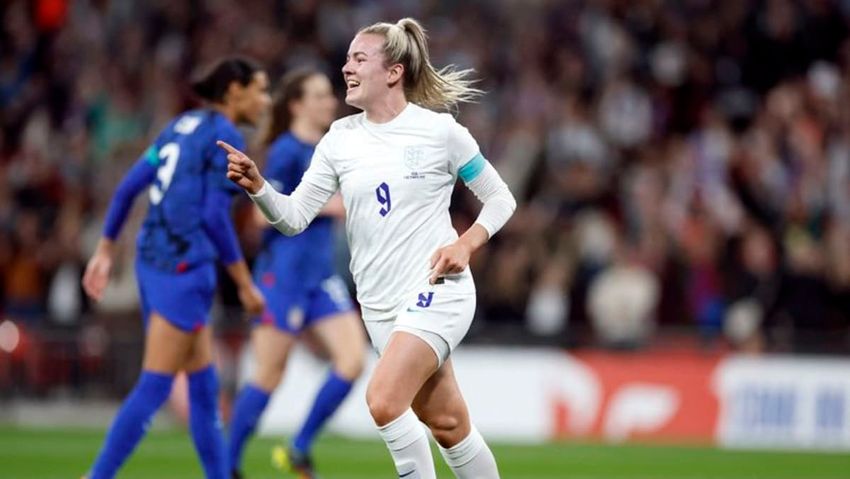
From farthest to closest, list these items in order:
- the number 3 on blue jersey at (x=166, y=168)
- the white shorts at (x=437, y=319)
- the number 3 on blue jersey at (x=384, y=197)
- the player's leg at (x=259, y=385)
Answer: the player's leg at (x=259, y=385) → the number 3 on blue jersey at (x=166, y=168) → the number 3 on blue jersey at (x=384, y=197) → the white shorts at (x=437, y=319)

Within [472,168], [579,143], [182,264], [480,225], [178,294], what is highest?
[579,143]

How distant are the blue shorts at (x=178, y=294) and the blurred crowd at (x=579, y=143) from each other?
8.05m

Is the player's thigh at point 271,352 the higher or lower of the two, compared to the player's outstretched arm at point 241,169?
lower

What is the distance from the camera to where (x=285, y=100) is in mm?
10461

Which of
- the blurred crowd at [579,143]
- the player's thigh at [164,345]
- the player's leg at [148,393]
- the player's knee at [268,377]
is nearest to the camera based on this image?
the player's leg at [148,393]

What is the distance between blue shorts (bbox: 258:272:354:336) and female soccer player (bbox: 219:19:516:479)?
333cm

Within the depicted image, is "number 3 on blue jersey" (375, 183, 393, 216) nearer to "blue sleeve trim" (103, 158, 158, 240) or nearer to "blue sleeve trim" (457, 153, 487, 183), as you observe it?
"blue sleeve trim" (457, 153, 487, 183)

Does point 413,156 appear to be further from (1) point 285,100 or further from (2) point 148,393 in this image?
(1) point 285,100

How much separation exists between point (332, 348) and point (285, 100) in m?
1.70

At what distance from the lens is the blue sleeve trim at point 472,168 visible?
6965 mm

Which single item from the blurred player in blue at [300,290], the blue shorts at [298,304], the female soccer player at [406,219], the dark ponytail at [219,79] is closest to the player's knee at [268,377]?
the blurred player in blue at [300,290]

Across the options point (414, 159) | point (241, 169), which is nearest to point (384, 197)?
point (414, 159)

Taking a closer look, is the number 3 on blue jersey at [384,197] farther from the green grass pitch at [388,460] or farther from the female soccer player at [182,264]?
the green grass pitch at [388,460]

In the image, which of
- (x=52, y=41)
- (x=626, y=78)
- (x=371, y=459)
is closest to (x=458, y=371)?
(x=371, y=459)
